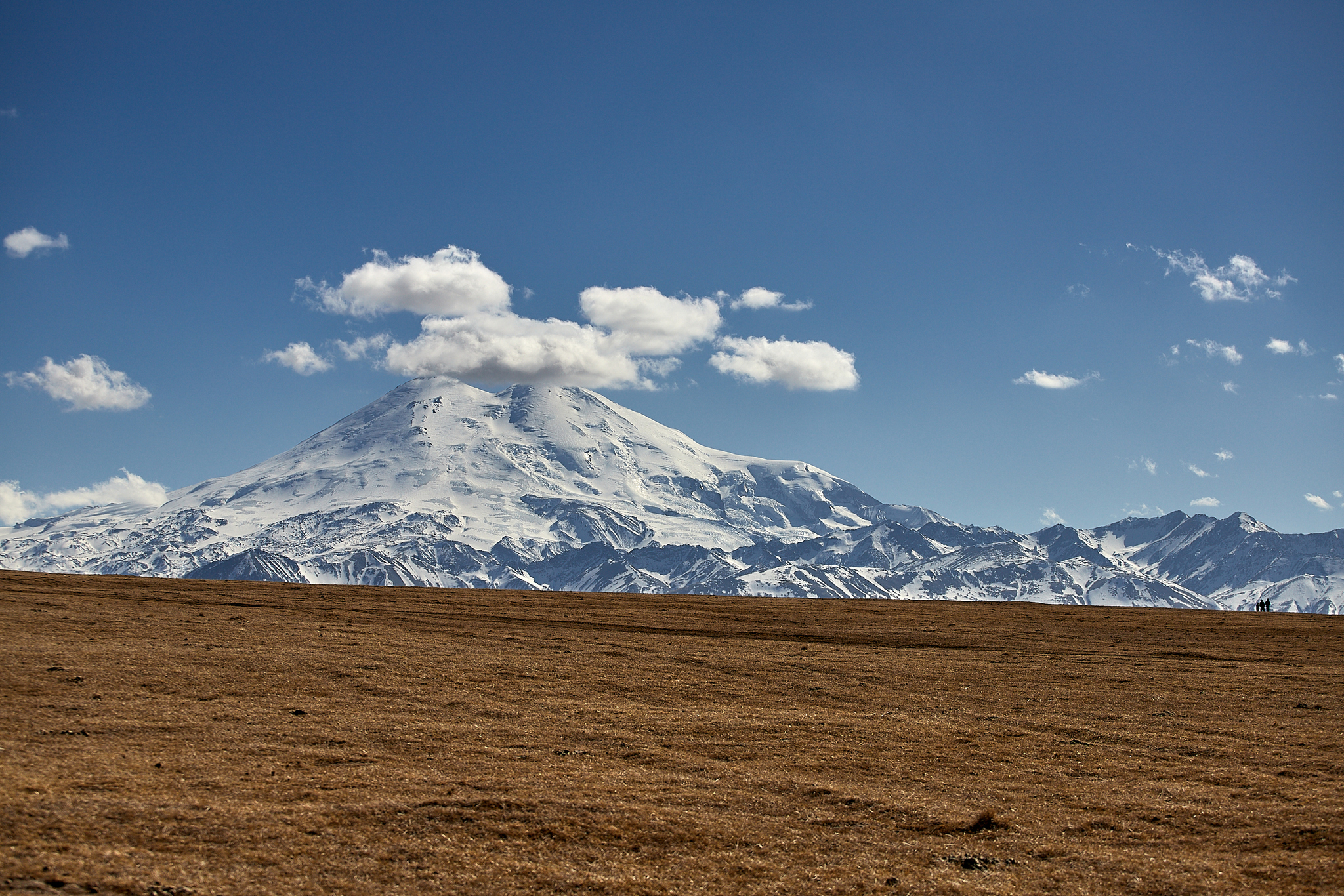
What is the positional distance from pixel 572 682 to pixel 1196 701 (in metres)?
19.9

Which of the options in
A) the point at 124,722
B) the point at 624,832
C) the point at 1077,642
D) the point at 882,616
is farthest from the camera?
the point at 882,616

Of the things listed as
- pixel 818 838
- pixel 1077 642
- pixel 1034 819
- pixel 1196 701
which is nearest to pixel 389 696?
pixel 818 838

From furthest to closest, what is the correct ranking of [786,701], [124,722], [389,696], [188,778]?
[786,701], [389,696], [124,722], [188,778]

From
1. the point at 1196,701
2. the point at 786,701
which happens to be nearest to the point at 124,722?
the point at 786,701

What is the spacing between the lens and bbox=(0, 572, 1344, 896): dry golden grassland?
14828 mm

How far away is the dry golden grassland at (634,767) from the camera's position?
1483cm

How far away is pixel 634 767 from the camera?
20.5 metres

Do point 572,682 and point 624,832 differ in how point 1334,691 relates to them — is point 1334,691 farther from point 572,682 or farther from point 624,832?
point 624,832

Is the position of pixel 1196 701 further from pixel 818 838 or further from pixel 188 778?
pixel 188 778

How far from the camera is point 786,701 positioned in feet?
95.2

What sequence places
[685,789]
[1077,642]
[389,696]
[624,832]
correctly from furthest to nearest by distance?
[1077,642] < [389,696] < [685,789] < [624,832]

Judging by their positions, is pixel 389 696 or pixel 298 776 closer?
pixel 298 776

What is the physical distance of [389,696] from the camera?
2638 cm

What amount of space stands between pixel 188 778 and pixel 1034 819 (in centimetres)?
1564
